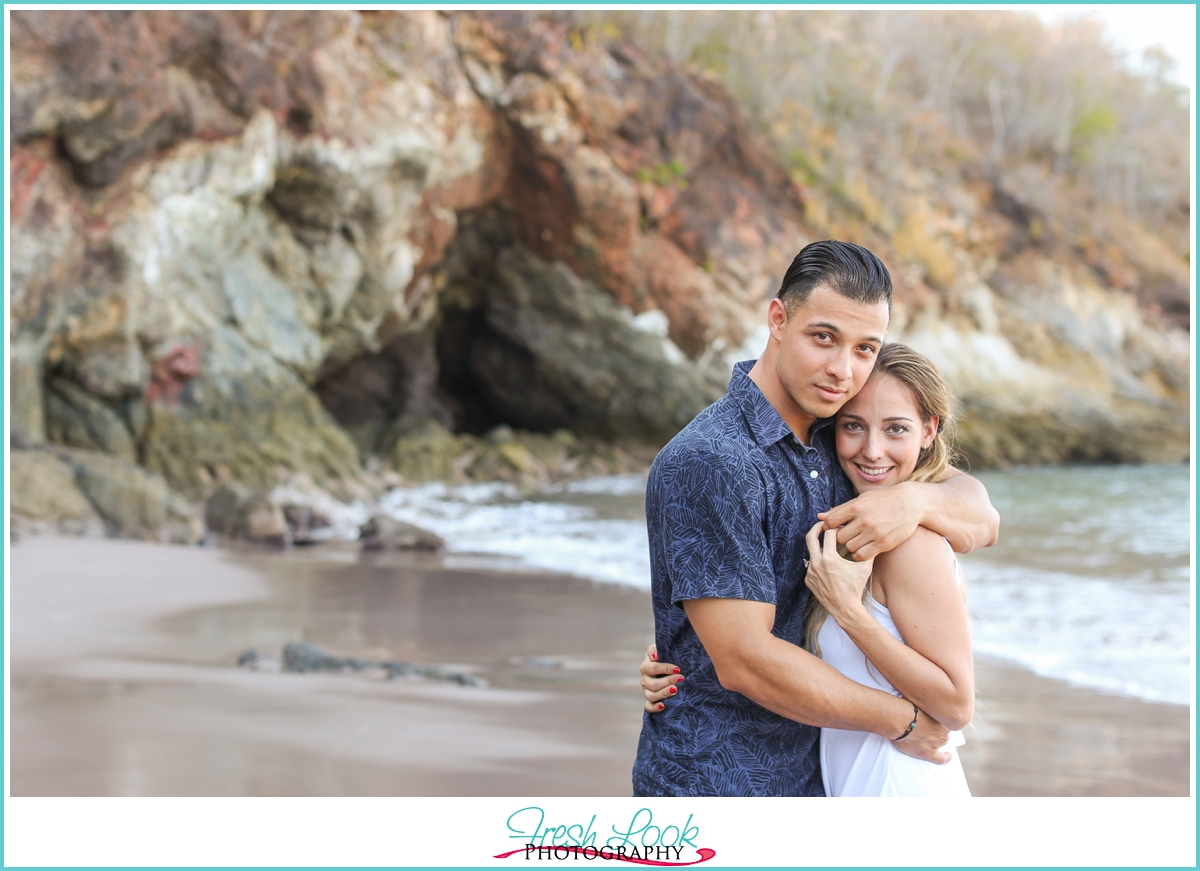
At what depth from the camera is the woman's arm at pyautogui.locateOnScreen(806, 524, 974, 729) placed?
1.71m

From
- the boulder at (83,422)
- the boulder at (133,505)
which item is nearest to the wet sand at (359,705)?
the boulder at (133,505)

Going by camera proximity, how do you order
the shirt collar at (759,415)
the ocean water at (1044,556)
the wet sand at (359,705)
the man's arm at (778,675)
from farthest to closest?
1. the ocean water at (1044,556)
2. the wet sand at (359,705)
3. the shirt collar at (759,415)
4. the man's arm at (778,675)

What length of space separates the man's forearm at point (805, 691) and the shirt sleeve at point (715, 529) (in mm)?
101

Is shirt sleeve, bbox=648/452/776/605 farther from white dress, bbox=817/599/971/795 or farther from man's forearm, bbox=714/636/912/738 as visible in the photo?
white dress, bbox=817/599/971/795

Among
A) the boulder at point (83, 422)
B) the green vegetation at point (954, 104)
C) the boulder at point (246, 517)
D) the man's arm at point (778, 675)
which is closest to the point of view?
the man's arm at point (778, 675)

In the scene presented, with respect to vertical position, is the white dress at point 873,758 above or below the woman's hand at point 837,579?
below

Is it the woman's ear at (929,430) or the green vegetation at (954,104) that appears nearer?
the woman's ear at (929,430)

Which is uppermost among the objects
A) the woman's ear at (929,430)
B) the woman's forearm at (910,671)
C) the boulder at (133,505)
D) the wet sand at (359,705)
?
the woman's ear at (929,430)

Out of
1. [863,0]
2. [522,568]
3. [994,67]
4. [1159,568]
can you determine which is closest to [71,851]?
[863,0]

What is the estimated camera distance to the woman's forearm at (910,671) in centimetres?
171

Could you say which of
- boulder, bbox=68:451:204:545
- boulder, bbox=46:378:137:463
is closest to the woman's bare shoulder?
boulder, bbox=68:451:204:545

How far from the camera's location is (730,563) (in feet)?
5.48

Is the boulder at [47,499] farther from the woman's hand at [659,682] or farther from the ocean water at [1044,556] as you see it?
the woman's hand at [659,682]

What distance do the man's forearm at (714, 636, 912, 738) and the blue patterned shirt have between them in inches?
3.8
